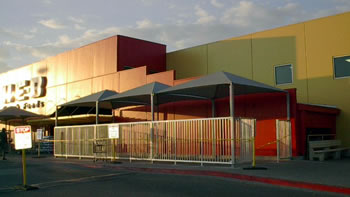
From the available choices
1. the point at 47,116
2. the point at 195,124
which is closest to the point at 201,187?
the point at 195,124

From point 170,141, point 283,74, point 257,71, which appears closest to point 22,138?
point 170,141

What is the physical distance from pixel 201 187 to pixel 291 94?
9.57m

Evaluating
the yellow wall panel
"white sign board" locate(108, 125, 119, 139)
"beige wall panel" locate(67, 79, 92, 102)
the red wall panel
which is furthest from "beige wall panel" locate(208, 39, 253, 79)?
"white sign board" locate(108, 125, 119, 139)

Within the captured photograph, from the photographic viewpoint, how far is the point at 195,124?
16172 millimetres

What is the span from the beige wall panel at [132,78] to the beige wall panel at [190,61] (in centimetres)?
623

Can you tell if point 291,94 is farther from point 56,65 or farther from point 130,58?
point 56,65

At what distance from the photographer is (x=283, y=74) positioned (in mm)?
24406

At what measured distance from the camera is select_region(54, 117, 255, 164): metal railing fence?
1505cm

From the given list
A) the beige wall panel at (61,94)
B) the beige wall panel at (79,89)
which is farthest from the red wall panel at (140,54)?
the beige wall panel at (61,94)

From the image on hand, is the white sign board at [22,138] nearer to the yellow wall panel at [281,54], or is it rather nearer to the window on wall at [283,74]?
the yellow wall panel at [281,54]

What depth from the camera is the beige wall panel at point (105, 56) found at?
27922 mm

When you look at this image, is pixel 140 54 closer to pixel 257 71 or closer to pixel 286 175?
pixel 257 71

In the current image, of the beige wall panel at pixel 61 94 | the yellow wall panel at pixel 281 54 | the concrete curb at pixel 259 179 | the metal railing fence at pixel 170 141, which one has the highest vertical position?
the yellow wall panel at pixel 281 54

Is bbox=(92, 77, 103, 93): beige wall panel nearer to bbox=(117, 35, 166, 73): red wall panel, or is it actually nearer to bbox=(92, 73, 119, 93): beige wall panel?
bbox=(92, 73, 119, 93): beige wall panel
